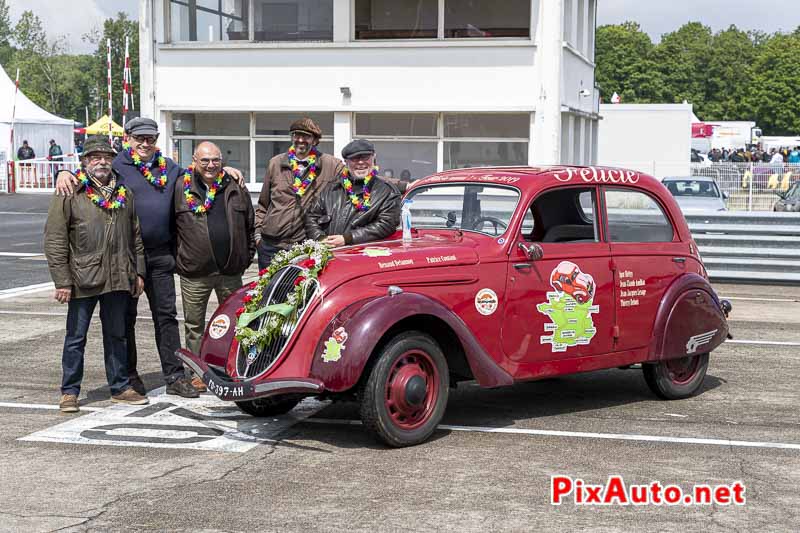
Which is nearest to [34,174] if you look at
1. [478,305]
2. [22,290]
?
[22,290]

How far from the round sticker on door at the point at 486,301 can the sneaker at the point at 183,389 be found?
2.49m

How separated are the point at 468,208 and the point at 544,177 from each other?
58 centimetres

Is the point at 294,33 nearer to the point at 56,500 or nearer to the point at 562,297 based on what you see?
the point at 562,297

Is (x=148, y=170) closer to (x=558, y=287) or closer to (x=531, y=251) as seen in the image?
(x=531, y=251)

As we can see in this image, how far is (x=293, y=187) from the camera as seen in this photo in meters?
8.89

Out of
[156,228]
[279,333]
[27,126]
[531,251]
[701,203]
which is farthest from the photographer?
[27,126]

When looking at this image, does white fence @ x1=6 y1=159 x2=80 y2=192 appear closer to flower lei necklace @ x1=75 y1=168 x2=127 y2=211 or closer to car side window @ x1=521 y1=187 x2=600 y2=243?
flower lei necklace @ x1=75 y1=168 x2=127 y2=211

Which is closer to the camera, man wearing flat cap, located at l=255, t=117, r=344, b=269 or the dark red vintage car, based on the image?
the dark red vintage car

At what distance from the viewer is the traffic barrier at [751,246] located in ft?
52.0

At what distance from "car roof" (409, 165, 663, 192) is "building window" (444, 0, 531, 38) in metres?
14.6

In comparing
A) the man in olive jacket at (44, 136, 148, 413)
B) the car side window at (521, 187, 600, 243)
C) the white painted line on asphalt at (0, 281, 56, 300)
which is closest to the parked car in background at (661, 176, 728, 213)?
the white painted line on asphalt at (0, 281, 56, 300)

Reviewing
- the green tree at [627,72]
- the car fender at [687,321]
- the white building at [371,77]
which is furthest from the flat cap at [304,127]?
the green tree at [627,72]

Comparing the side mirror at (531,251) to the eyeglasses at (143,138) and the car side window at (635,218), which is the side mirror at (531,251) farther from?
the eyeglasses at (143,138)

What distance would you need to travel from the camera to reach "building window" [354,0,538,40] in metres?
22.3
